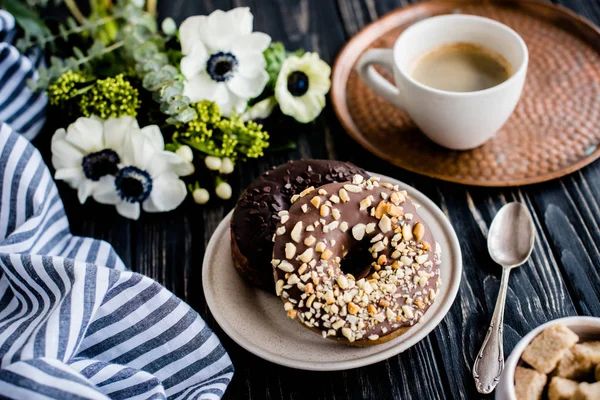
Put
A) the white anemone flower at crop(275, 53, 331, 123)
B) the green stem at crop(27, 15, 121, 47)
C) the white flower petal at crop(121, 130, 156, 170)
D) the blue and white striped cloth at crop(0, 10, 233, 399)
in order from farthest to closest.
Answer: the green stem at crop(27, 15, 121, 47) → the white anemone flower at crop(275, 53, 331, 123) → the white flower petal at crop(121, 130, 156, 170) → the blue and white striped cloth at crop(0, 10, 233, 399)

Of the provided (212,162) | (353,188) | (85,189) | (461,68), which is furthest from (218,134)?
(461,68)

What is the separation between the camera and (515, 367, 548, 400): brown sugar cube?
0.80 m

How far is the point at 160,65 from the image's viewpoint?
4.44ft

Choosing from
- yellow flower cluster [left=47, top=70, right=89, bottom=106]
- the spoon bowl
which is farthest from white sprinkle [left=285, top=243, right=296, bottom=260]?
yellow flower cluster [left=47, top=70, right=89, bottom=106]

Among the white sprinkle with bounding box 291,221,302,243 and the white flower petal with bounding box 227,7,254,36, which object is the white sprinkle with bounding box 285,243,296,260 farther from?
the white flower petal with bounding box 227,7,254,36

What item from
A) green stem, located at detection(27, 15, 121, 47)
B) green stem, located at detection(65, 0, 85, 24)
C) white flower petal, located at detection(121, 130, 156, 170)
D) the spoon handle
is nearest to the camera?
the spoon handle

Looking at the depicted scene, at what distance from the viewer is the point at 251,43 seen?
1.34m

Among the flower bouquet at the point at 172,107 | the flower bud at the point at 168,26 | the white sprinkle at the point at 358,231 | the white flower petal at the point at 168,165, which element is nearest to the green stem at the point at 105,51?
the flower bouquet at the point at 172,107

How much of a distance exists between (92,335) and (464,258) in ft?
2.32

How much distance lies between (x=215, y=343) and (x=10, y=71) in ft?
2.80

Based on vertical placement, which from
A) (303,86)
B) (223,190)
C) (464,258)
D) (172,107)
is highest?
(172,107)

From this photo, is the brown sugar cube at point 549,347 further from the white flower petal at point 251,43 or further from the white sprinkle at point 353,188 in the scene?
the white flower petal at point 251,43

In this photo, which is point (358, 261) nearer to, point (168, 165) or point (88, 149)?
point (168, 165)

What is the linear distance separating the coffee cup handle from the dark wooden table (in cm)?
14
